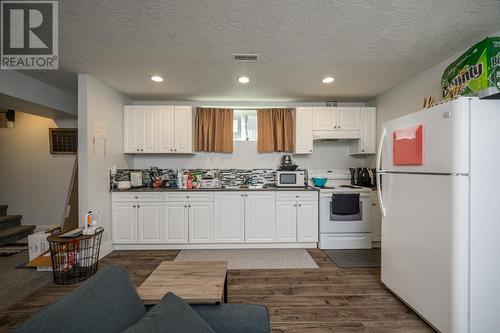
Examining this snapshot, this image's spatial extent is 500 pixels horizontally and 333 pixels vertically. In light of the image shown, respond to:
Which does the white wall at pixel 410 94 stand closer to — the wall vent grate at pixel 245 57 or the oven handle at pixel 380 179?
the oven handle at pixel 380 179

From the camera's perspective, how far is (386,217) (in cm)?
237

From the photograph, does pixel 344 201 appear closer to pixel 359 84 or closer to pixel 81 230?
pixel 359 84

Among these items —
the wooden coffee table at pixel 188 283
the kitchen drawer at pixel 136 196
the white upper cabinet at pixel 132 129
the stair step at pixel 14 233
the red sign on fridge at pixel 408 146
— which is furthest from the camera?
the white upper cabinet at pixel 132 129

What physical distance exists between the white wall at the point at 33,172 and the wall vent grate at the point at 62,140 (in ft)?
0.33

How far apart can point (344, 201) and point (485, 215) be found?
196cm

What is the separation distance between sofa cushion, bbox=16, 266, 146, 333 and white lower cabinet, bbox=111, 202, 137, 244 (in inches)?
107

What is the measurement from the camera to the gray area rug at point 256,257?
10.0 ft

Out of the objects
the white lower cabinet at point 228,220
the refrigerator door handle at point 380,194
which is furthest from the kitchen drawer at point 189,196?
the refrigerator door handle at point 380,194

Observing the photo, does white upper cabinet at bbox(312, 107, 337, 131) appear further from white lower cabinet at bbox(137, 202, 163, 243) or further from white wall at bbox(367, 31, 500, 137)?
white lower cabinet at bbox(137, 202, 163, 243)

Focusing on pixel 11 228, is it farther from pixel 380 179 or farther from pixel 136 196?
pixel 380 179

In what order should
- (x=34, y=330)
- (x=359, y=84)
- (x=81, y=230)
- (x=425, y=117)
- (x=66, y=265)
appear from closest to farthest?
1. (x=34, y=330)
2. (x=425, y=117)
3. (x=66, y=265)
4. (x=81, y=230)
5. (x=359, y=84)

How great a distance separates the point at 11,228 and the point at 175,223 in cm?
317

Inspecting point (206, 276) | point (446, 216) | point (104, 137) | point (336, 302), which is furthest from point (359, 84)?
point (104, 137)

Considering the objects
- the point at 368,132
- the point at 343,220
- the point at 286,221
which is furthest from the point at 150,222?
the point at 368,132
